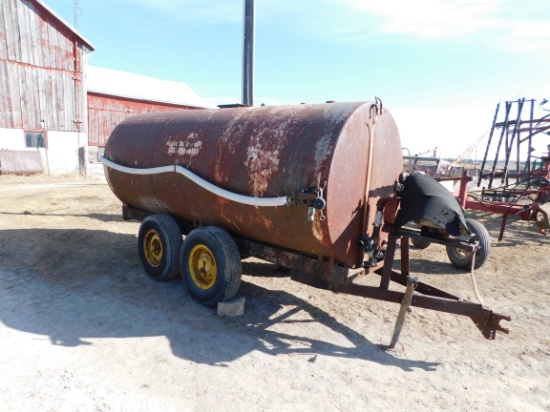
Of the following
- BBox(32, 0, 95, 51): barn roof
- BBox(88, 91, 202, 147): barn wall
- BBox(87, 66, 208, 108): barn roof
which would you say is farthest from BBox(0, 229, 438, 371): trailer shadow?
BBox(87, 66, 208, 108): barn roof

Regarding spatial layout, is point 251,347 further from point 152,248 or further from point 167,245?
point 152,248

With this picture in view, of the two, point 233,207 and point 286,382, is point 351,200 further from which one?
point 286,382

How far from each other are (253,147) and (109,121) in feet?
72.4

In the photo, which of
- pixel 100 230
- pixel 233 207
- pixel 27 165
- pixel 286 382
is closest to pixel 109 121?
pixel 27 165

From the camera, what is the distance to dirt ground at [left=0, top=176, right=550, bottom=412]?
3104 mm

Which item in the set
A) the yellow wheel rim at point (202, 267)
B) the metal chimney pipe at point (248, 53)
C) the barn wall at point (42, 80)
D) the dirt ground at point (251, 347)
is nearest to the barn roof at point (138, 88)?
the barn wall at point (42, 80)

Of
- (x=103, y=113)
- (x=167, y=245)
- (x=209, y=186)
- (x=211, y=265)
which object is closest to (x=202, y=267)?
(x=211, y=265)

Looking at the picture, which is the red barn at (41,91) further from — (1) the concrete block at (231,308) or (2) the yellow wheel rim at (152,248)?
(1) the concrete block at (231,308)

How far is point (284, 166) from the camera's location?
12.9 feet

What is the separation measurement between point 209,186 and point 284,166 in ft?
3.77

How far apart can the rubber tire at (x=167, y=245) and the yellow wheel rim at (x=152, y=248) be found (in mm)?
119

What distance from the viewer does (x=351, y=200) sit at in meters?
3.89

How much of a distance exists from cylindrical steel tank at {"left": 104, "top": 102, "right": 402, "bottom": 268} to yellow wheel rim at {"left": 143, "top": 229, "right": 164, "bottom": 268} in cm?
53

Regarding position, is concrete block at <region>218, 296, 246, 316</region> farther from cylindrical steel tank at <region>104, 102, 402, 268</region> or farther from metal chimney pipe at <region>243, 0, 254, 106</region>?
metal chimney pipe at <region>243, 0, 254, 106</region>
